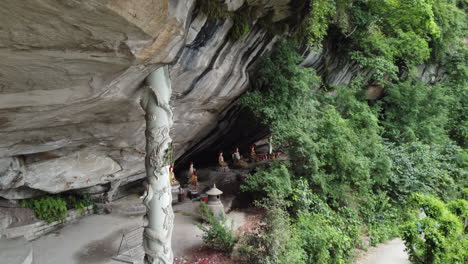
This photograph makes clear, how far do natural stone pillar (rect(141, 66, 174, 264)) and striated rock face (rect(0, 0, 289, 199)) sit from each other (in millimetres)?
424

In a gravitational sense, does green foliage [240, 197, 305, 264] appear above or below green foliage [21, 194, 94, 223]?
below

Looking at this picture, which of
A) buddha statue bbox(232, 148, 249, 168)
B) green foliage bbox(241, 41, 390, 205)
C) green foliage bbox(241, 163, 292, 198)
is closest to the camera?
green foliage bbox(241, 163, 292, 198)

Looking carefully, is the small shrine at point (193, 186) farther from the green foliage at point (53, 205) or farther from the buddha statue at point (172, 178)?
the green foliage at point (53, 205)

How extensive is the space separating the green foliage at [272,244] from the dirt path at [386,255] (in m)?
3.13

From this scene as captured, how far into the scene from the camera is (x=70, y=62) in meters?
3.71

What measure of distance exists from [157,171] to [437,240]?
648 cm

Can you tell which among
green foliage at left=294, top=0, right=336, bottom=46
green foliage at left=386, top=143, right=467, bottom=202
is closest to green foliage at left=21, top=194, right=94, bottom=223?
green foliage at left=294, top=0, right=336, bottom=46

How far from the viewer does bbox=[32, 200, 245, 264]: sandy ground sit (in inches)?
265

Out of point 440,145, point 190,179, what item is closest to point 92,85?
point 190,179

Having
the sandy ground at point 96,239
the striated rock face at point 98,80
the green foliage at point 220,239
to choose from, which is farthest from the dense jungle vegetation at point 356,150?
the striated rock face at point 98,80

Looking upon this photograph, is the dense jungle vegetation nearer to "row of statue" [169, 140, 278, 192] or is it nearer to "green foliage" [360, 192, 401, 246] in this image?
"green foliage" [360, 192, 401, 246]

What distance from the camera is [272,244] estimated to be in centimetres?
638

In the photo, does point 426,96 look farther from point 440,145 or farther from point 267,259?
point 267,259

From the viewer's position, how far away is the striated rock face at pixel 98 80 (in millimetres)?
3072
